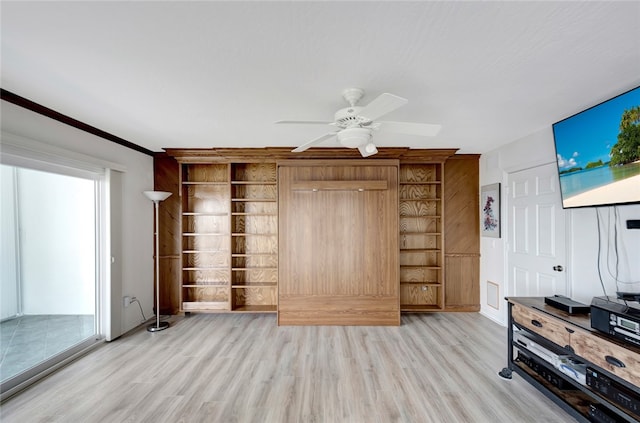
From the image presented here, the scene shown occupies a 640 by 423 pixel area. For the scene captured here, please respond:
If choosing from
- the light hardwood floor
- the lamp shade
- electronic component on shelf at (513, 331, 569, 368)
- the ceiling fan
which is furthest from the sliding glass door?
electronic component on shelf at (513, 331, 569, 368)

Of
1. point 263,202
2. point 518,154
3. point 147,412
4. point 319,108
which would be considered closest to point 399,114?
point 319,108

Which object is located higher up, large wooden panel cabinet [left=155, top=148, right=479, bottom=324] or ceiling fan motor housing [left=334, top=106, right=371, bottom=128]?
ceiling fan motor housing [left=334, top=106, right=371, bottom=128]

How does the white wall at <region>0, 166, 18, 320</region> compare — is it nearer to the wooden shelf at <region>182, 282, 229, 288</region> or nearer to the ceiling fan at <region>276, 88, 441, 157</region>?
the wooden shelf at <region>182, 282, 229, 288</region>

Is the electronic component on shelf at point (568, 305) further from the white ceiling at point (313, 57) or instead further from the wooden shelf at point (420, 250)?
the wooden shelf at point (420, 250)

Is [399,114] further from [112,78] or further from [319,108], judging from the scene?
[112,78]

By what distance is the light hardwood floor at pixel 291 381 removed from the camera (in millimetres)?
2068

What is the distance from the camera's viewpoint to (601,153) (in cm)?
216

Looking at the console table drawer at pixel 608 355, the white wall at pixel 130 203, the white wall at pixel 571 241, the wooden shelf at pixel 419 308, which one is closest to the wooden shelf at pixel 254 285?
the white wall at pixel 130 203

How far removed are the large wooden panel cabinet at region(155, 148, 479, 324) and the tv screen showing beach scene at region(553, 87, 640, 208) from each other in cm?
160

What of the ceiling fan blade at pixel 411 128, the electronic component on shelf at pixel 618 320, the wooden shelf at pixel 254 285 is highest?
the ceiling fan blade at pixel 411 128

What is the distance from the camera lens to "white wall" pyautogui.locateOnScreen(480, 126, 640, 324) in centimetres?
226

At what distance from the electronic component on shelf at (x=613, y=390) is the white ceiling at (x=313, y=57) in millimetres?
2012

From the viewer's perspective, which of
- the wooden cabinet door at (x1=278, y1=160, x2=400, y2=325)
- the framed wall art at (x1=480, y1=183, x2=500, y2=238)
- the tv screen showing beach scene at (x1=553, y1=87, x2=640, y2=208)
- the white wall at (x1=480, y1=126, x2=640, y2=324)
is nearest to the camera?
the tv screen showing beach scene at (x1=553, y1=87, x2=640, y2=208)

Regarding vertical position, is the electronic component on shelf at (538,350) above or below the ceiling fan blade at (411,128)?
below
